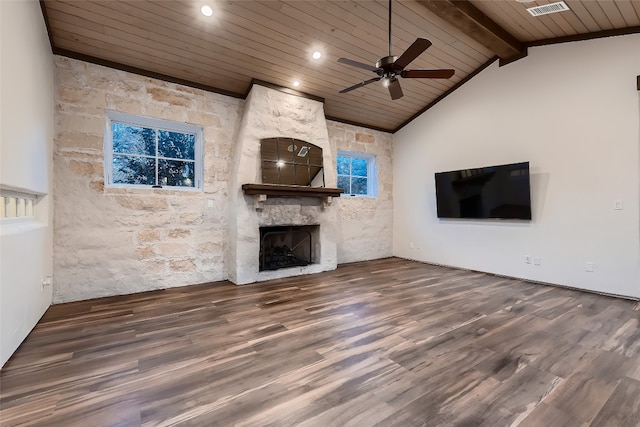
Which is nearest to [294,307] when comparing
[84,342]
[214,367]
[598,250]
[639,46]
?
[214,367]

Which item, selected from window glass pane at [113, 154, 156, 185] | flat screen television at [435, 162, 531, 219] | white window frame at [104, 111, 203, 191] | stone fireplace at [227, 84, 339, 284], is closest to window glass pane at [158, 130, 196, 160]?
white window frame at [104, 111, 203, 191]

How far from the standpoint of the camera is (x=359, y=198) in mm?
5742

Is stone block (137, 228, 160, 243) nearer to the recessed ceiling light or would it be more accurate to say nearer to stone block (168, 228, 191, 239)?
stone block (168, 228, 191, 239)

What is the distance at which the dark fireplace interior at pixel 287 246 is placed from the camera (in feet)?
15.0

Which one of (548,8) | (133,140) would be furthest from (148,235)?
(548,8)

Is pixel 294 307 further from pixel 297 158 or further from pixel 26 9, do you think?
pixel 26 9

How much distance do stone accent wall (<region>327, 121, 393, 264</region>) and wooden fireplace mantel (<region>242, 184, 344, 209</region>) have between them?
24.7 inches

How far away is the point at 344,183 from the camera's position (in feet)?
19.0

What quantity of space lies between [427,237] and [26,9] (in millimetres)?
5899

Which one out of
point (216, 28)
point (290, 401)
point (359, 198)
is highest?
point (216, 28)

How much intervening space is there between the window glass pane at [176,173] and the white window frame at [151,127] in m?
0.07

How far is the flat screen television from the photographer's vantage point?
4.10 m

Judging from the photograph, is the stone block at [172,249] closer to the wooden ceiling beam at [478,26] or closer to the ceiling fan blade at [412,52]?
the ceiling fan blade at [412,52]

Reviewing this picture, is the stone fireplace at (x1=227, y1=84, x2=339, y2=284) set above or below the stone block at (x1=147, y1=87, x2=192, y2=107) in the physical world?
below
